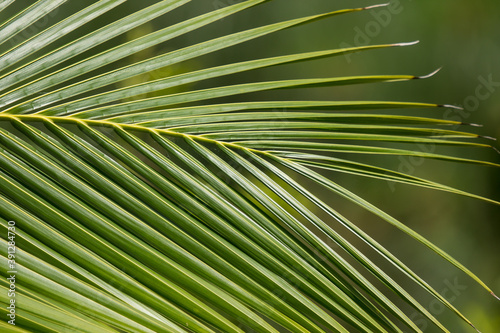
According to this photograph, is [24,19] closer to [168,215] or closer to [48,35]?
[48,35]

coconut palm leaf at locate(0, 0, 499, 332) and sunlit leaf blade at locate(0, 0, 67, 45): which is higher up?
sunlit leaf blade at locate(0, 0, 67, 45)

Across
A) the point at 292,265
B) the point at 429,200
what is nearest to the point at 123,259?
the point at 292,265

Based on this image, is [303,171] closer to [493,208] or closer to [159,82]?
[159,82]

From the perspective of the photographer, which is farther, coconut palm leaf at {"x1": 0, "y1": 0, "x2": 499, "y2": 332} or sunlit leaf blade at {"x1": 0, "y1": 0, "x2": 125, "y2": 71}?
sunlit leaf blade at {"x1": 0, "y1": 0, "x2": 125, "y2": 71}

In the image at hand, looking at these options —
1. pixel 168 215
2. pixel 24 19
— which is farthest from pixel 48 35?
pixel 168 215

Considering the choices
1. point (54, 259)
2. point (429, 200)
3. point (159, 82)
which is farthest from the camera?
point (429, 200)

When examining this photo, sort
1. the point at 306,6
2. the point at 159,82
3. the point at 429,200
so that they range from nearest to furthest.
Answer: the point at 159,82, the point at 306,6, the point at 429,200

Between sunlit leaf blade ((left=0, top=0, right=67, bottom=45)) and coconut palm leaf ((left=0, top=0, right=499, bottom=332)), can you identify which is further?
sunlit leaf blade ((left=0, top=0, right=67, bottom=45))

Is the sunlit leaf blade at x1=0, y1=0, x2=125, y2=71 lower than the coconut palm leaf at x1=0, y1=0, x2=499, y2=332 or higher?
higher

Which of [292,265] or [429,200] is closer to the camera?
[292,265]
